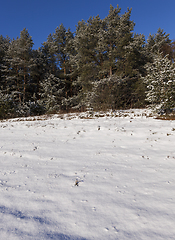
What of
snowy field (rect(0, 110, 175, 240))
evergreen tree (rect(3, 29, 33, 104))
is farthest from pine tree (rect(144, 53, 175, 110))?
evergreen tree (rect(3, 29, 33, 104))

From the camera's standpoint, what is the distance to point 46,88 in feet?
80.1

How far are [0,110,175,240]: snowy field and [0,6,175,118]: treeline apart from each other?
24.6ft

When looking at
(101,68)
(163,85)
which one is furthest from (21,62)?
(163,85)

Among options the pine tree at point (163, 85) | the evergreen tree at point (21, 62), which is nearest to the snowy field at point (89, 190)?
the pine tree at point (163, 85)

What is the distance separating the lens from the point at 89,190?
316 centimetres

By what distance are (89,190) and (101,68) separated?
20.3 metres

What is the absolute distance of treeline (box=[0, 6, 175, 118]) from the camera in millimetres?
11570

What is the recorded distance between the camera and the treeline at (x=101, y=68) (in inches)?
456

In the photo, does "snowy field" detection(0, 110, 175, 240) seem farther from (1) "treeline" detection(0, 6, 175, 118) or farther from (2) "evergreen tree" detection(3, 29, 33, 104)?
(2) "evergreen tree" detection(3, 29, 33, 104)

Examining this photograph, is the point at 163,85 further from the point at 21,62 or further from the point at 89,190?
the point at 21,62

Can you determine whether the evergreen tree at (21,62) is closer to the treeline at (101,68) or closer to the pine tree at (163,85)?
the treeline at (101,68)

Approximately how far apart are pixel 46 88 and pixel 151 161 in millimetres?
22982

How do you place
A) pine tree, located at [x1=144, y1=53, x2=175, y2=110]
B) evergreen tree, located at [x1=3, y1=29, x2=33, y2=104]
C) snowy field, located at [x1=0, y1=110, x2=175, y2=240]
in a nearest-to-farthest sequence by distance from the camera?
snowy field, located at [x1=0, y1=110, x2=175, y2=240] < pine tree, located at [x1=144, y1=53, x2=175, y2=110] < evergreen tree, located at [x1=3, y1=29, x2=33, y2=104]

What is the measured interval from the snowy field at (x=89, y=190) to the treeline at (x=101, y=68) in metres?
7.50
